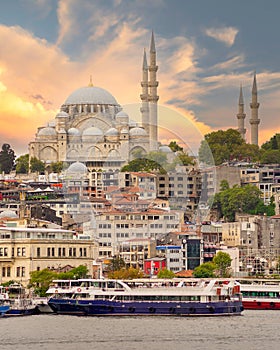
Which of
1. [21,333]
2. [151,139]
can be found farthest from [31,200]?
[21,333]

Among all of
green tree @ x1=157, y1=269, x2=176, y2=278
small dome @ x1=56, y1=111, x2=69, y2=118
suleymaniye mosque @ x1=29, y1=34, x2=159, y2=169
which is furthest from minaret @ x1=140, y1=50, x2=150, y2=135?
green tree @ x1=157, y1=269, x2=176, y2=278

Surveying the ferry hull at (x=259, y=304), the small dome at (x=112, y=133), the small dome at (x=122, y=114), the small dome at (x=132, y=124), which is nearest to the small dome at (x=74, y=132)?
the small dome at (x=112, y=133)

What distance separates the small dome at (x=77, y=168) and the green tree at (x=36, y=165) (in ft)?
28.0

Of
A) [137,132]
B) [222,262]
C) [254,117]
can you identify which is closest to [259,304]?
[222,262]

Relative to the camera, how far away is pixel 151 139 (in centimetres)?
13838

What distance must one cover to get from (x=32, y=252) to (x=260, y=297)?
1125 cm

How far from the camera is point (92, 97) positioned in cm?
15612

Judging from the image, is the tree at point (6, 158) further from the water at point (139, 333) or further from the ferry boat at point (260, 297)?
the water at point (139, 333)

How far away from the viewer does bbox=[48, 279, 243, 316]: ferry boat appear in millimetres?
68875

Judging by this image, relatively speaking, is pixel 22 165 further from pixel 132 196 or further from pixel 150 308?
pixel 150 308

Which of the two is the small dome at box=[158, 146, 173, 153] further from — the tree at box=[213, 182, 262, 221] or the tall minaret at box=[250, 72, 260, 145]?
the tall minaret at box=[250, 72, 260, 145]

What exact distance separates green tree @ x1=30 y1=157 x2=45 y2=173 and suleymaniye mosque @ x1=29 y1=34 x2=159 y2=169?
71.4 inches

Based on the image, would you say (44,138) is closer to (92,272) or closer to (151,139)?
(151,139)

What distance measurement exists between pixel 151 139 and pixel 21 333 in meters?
78.7
